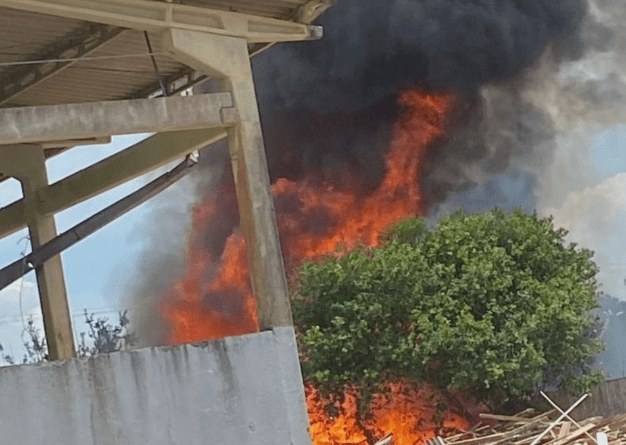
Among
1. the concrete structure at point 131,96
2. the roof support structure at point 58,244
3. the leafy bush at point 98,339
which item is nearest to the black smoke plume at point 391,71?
the leafy bush at point 98,339

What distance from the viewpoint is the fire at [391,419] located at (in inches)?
961

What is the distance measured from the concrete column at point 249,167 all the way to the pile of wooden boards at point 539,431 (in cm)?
564

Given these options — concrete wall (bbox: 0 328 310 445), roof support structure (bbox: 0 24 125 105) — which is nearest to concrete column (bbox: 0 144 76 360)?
roof support structure (bbox: 0 24 125 105)

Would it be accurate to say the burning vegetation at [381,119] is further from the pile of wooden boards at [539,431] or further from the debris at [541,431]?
the debris at [541,431]

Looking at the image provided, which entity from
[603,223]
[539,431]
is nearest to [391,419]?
[539,431]

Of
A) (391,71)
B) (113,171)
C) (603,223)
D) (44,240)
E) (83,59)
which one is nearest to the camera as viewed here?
(83,59)

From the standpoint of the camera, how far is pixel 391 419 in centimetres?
2492

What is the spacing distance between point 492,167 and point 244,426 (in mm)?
21289

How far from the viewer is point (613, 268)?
1329 inches

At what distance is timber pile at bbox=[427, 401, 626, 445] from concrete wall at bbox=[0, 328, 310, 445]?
5.79 m

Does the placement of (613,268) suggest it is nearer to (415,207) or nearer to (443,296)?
(415,207)

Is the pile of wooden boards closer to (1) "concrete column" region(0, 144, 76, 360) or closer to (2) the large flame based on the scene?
(1) "concrete column" region(0, 144, 76, 360)

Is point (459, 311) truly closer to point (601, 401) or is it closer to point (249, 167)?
point (601, 401)

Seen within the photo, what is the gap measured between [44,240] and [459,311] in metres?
7.63
